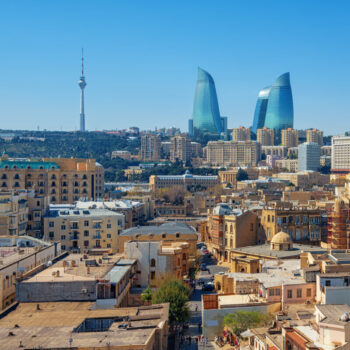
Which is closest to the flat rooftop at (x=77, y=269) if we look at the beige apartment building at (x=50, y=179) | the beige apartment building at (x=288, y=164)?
the beige apartment building at (x=50, y=179)

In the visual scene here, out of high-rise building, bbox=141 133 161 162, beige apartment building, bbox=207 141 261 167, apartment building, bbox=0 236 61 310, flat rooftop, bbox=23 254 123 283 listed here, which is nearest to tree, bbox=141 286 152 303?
flat rooftop, bbox=23 254 123 283

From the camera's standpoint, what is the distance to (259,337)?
2972 cm

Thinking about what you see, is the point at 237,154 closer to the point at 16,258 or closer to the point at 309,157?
the point at 309,157

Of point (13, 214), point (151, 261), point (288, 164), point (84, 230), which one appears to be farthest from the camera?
point (288, 164)

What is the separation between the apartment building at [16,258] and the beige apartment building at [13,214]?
9.04 metres

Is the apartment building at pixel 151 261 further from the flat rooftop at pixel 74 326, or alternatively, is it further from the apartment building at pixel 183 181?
the apartment building at pixel 183 181

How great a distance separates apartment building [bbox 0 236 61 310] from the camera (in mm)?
36250

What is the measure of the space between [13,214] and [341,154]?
136 m

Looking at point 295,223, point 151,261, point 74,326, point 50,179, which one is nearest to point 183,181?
point 50,179

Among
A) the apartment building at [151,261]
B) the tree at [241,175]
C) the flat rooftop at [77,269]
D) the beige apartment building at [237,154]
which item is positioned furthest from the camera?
the beige apartment building at [237,154]

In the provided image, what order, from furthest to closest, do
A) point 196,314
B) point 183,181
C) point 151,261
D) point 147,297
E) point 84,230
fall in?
point 183,181 → point 84,230 → point 151,261 → point 196,314 → point 147,297

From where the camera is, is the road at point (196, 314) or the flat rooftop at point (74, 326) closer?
the flat rooftop at point (74, 326)

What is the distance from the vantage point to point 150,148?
192 metres

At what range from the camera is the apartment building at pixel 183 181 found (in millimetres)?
139125
